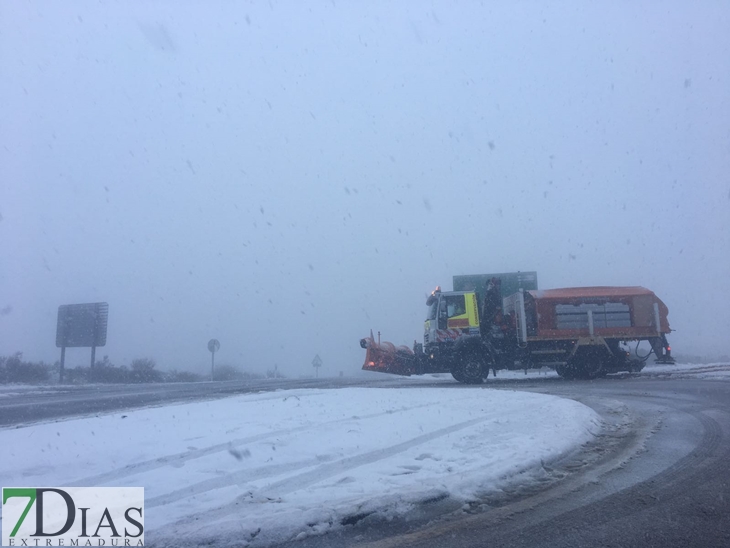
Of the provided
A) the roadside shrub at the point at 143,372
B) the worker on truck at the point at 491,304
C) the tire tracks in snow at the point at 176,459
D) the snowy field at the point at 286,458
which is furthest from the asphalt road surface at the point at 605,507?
the roadside shrub at the point at 143,372

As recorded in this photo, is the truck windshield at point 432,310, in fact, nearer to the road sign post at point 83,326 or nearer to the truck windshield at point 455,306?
A: the truck windshield at point 455,306

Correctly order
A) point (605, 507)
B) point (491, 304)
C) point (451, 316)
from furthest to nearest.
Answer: point (491, 304) → point (451, 316) → point (605, 507)

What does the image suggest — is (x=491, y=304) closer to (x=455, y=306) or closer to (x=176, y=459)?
(x=455, y=306)

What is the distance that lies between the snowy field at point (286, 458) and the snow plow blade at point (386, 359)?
29.4ft

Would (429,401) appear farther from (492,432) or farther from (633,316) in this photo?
(633,316)

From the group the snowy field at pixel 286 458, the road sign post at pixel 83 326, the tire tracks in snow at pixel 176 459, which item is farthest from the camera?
the road sign post at pixel 83 326

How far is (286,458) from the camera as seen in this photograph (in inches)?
244

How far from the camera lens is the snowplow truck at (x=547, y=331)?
17984 mm

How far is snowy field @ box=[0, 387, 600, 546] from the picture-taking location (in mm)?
4387

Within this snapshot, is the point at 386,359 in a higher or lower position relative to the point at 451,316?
lower

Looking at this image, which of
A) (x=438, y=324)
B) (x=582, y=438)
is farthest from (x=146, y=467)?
(x=438, y=324)

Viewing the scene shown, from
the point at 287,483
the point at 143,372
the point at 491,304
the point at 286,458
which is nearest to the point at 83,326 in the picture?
the point at 143,372

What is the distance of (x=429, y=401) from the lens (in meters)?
11.2

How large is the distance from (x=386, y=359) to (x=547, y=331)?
5.32m
